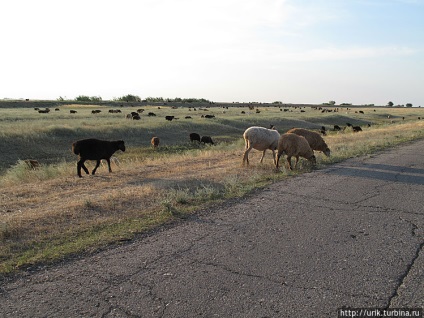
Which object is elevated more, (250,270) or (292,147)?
(292,147)

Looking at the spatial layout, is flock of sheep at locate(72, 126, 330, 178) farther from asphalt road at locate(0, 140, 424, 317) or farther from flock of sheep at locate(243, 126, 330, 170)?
asphalt road at locate(0, 140, 424, 317)

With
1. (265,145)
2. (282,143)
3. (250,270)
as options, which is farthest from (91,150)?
(250,270)

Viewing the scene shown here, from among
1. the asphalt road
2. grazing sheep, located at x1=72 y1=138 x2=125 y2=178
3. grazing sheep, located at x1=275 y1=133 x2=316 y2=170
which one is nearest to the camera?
the asphalt road

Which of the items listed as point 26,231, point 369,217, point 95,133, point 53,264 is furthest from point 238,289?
point 95,133

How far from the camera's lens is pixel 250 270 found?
493 centimetres

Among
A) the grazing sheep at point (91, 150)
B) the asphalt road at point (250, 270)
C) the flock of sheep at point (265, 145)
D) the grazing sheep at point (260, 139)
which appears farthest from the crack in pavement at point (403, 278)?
the grazing sheep at point (91, 150)

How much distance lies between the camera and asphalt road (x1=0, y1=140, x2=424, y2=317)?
4074mm

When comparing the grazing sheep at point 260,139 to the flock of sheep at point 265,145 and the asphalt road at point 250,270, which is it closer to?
Result: the flock of sheep at point 265,145

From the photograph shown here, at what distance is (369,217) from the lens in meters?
7.25

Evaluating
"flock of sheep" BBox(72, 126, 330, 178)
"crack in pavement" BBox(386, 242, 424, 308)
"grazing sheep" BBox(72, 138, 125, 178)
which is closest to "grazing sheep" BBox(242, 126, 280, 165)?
"flock of sheep" BBox(72, 126, 330, 178)

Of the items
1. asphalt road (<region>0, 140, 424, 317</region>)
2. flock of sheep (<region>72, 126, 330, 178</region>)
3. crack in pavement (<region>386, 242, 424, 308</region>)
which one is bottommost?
asphalt road (<region>0, 140, 424, 317</region>)

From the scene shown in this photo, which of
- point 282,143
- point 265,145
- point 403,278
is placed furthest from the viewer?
point 265,145

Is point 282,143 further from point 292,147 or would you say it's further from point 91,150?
point 91,150

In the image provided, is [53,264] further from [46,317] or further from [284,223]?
[284,223]
